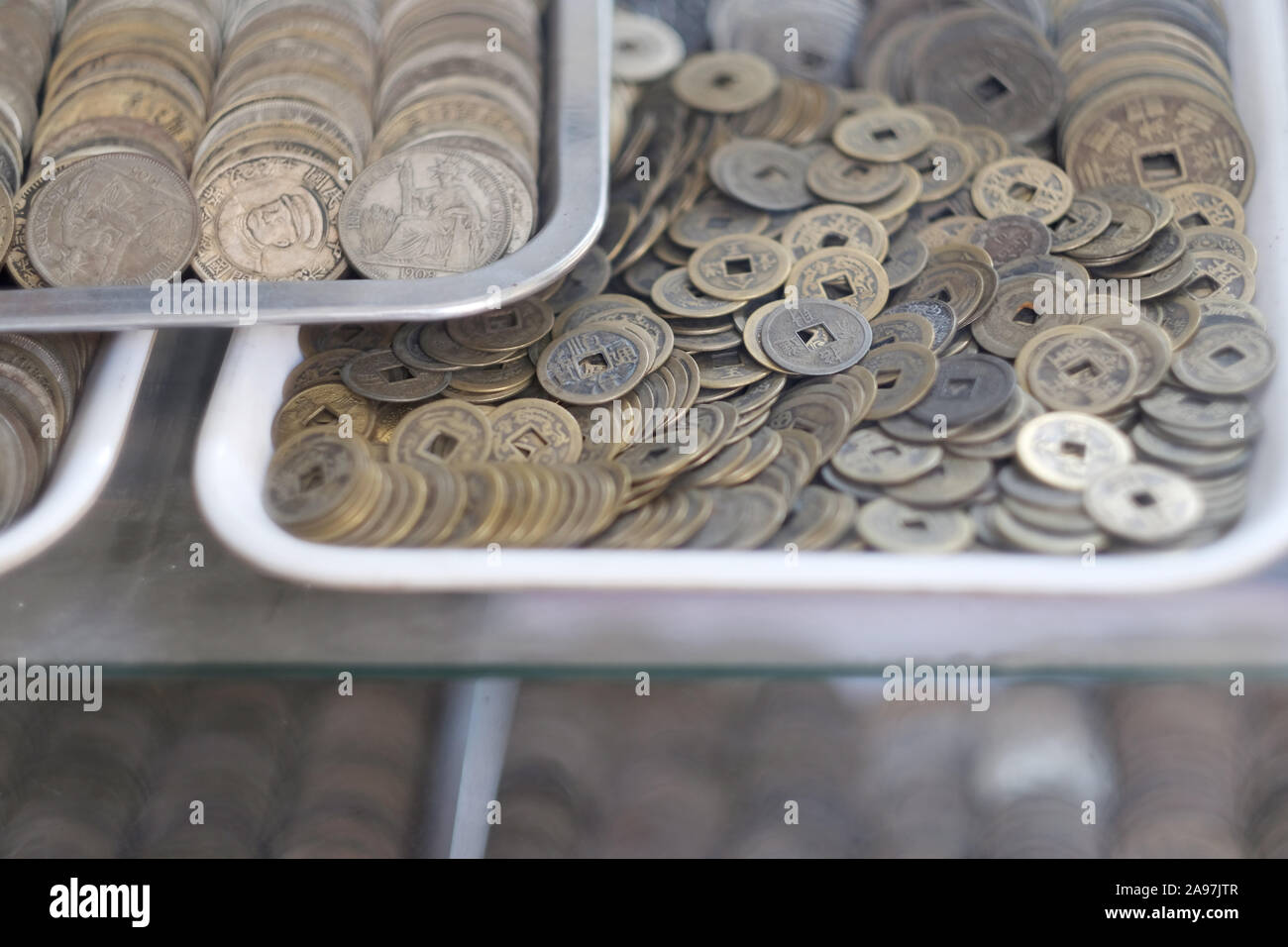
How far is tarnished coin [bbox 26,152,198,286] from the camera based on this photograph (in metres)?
1.00

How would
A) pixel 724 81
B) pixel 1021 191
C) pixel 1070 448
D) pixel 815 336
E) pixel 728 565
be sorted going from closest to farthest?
pixel 728 565, pixel 1070 448, pixel 815 336, pixel 1021 191, pixel 724 81

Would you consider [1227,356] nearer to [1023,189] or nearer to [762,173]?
[1023,189]

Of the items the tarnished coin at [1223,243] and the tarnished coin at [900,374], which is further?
the tarnished coin at [1223,243]

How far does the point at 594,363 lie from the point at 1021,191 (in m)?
0.46

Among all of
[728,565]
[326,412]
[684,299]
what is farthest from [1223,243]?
[326,412]

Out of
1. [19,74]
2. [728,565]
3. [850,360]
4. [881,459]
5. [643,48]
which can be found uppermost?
[643,48]

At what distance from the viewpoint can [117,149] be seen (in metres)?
1.04

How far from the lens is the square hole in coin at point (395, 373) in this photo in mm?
1013

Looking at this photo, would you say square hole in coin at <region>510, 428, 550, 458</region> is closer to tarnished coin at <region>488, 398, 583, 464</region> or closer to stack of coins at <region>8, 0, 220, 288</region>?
tarnished coin at <region>488, 398, 583, 464</region>

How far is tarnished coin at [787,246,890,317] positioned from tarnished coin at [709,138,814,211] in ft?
0.32

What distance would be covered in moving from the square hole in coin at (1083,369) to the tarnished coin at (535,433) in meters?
0.41

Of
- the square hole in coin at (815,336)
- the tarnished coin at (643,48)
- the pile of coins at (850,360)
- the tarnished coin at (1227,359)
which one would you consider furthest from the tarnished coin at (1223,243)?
the tarnished coin at (643,48)

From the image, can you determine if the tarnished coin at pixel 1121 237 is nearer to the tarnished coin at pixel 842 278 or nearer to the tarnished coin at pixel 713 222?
the tarnished coin at pixel 842 278
